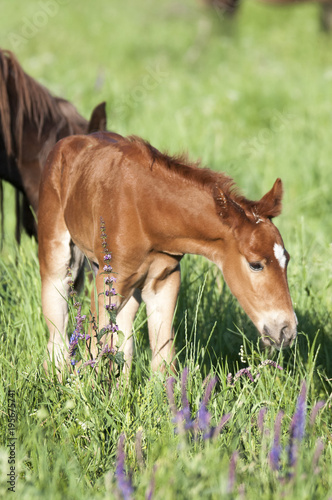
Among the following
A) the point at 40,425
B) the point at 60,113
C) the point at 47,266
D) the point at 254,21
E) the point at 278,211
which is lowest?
the point at 40,425

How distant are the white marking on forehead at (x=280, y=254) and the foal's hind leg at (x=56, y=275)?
102 centimetres

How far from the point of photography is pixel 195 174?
2.55 metres

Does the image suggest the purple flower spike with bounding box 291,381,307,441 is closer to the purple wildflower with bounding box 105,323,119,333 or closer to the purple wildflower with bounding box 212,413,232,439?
the purple wildflower with bounding box 212,413,232,439

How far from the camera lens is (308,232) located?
589 centimetres

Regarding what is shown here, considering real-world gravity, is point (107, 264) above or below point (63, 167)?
below

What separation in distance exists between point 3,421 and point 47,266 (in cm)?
74

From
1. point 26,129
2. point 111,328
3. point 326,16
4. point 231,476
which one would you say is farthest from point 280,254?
point 326,16

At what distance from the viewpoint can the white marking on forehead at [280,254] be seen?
7.68 feet

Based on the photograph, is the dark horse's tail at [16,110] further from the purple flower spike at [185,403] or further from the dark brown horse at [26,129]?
the purple flower spike at [185,403]

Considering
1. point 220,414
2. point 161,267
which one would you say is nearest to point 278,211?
point 161,267

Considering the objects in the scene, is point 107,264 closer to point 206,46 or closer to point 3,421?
point 3,421

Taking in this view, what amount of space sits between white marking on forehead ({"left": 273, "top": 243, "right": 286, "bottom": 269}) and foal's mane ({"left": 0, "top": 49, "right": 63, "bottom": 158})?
217cm

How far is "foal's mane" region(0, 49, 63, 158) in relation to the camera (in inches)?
156

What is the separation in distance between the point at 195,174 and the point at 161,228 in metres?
0.25
